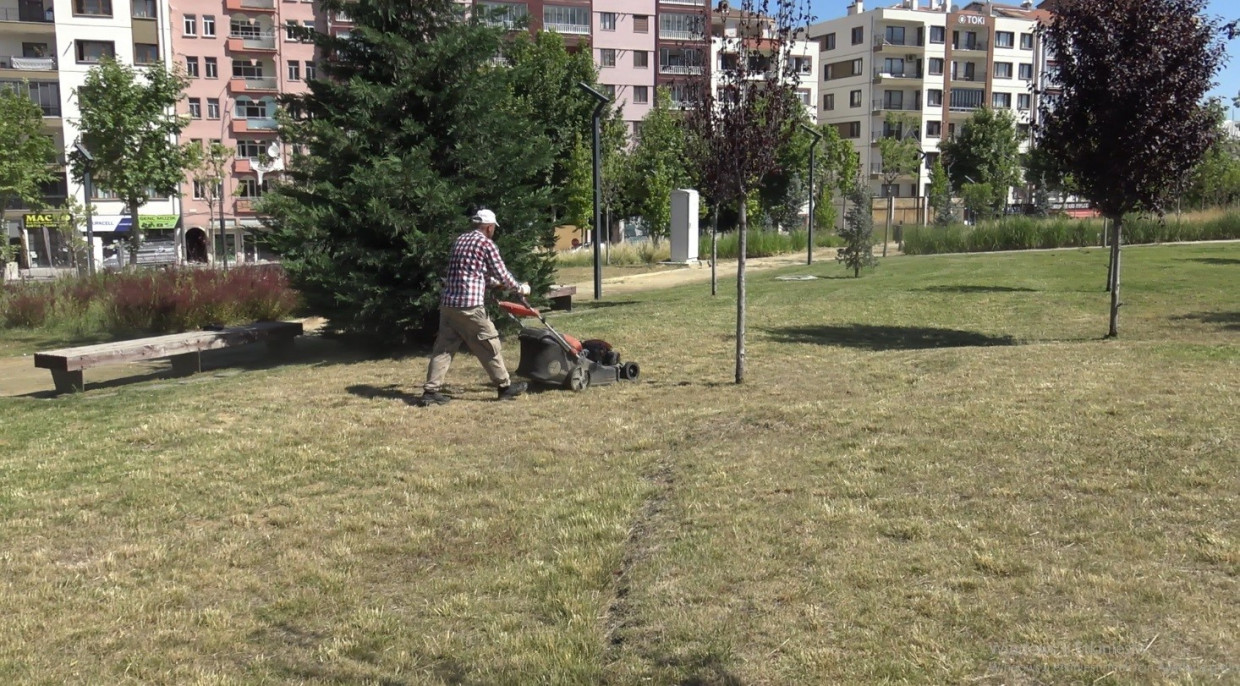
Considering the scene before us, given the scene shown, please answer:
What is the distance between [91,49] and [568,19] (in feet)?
94.9

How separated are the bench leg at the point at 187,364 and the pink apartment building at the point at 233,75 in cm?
5052

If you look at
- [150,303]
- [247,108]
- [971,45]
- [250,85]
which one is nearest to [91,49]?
[250,85]

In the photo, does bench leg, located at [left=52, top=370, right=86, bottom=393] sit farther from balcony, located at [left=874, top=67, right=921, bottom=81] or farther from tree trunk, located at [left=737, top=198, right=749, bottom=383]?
balcony, located at [left=874, top=67, right=921, bottom=81]

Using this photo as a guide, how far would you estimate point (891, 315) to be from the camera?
14.3 metres

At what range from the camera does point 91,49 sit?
55094mm

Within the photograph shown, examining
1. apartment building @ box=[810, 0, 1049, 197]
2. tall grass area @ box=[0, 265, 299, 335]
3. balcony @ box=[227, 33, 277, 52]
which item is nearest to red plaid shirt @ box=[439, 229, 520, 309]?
tall grass area @ box=[0, 265, 299, 335]

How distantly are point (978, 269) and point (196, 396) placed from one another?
1810cm

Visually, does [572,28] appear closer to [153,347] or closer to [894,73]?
[894,73]

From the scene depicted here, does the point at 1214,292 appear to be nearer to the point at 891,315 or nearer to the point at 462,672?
the point at 891,315

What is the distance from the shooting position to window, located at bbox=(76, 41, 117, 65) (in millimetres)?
54750

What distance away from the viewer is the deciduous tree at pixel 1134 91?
1069cm

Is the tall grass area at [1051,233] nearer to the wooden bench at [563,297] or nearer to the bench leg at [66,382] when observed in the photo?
the wooden bench at [563,297]

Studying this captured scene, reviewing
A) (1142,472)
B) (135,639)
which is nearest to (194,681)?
(135,639)

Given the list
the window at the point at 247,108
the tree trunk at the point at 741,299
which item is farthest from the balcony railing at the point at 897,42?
the tree trunk at the point at 741,299
